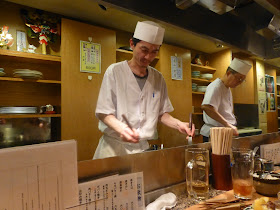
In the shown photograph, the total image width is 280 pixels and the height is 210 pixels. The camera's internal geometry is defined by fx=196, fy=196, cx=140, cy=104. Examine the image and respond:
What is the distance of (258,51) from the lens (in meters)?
1.75

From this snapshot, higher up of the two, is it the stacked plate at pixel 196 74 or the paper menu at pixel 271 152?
the stacked plate at pixel 196 74

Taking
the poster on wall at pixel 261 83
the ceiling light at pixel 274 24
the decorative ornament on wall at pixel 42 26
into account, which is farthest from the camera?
the poster on wall at pixel 261 83

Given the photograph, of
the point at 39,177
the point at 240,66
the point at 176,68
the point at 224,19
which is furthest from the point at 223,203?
the point at 176,68

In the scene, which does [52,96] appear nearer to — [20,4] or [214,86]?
[20,4]

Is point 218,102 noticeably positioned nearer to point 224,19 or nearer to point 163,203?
point 224,19

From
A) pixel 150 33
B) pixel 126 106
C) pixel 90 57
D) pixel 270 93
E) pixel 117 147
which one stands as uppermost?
pixel 90 57

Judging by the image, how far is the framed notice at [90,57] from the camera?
2381 mm

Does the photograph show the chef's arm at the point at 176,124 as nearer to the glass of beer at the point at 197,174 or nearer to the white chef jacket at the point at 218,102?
the glass of beer at the point at 197,174

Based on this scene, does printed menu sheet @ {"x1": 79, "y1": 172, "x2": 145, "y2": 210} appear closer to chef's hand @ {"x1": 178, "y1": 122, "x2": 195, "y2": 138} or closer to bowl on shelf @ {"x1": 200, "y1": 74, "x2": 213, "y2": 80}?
chef's hand @ {"x1": 178, "y1": 122, "x2": 195, "y2": 138}

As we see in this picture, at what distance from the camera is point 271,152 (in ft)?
4.51

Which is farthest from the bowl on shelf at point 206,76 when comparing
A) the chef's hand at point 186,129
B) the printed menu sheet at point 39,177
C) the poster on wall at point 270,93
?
the printed menu sheet at point 39,177

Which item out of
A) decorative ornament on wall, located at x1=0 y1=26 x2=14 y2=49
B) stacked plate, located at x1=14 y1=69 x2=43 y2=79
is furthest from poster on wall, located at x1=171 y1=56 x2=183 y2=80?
decorative ornament on wall, located at x1=0 y1=26 x2=14 y2=49

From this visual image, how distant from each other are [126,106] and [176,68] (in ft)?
4.71

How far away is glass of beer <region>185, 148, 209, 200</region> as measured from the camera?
823mm
